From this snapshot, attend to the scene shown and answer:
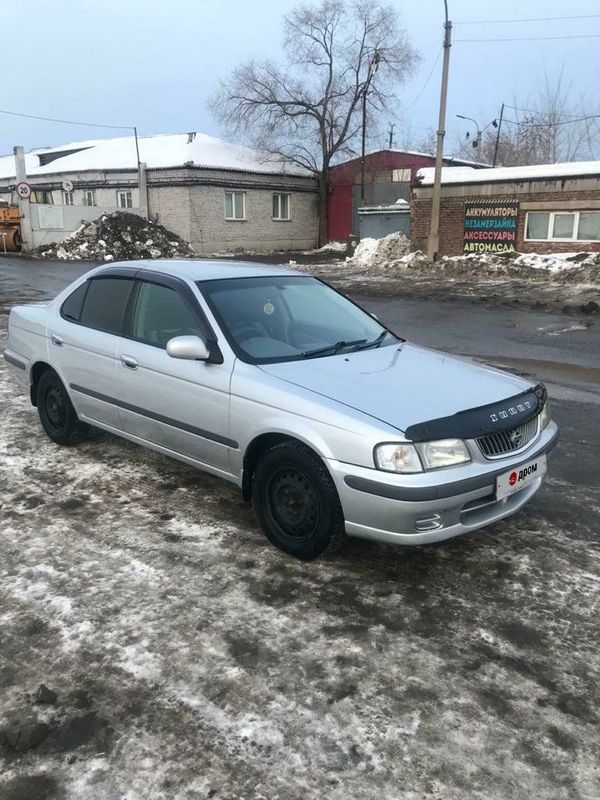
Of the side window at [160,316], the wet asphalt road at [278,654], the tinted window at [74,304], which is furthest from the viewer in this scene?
the tinted window at [74,304]

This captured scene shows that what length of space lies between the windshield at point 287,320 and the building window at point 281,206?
32.3 meters

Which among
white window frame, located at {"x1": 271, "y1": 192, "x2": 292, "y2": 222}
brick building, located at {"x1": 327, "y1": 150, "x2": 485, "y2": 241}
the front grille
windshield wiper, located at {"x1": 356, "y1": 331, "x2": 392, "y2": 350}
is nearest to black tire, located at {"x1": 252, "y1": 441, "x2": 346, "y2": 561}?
the front grille

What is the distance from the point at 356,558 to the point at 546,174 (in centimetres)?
1948

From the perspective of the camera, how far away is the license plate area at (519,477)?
3.44m

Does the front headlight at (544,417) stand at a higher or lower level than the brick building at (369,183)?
lower

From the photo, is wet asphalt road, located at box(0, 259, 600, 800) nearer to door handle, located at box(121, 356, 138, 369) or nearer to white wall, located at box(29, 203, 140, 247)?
door handle, located at box(121, 356, 138, 369)

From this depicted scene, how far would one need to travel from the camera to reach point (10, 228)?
3139cm

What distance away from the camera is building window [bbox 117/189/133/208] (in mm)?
34031

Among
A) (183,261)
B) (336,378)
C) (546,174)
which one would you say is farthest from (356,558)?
(546,174)

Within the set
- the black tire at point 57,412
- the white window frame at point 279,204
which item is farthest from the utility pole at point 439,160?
the black tire at point 57,412

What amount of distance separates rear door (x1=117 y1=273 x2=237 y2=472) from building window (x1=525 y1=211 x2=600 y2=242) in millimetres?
18169

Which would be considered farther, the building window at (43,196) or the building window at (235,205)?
the building window at (43,196)

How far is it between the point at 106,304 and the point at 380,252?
66.7ft

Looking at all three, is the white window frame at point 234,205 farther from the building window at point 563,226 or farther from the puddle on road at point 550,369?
the puddle on road at point 550,369
